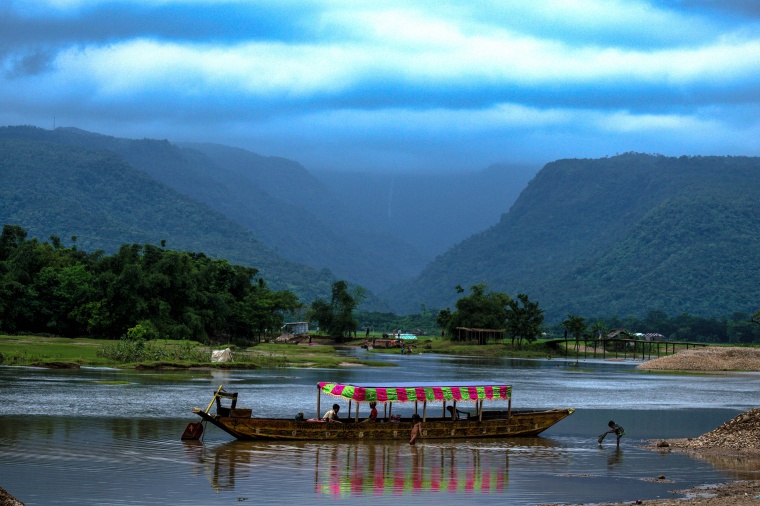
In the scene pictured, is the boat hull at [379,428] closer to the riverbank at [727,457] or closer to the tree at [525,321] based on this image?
the riverbank at [727,457]

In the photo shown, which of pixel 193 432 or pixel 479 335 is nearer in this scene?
pixel 193 432

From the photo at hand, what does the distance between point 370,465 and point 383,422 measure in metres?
6.39

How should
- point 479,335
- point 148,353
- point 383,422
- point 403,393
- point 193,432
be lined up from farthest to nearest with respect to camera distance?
point 479,335, point 148,353, point 403,393, point 383,422, point 193,432

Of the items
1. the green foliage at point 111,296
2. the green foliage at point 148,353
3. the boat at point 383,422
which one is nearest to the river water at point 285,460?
the boat at point 383,422

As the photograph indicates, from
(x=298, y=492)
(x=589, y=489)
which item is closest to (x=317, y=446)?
(x=298, y=492)

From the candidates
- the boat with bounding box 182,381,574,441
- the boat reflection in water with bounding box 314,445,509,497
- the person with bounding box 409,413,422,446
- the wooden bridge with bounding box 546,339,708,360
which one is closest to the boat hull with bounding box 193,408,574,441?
the boat with bounding box 182,381,574,441

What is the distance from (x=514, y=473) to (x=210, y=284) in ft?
350

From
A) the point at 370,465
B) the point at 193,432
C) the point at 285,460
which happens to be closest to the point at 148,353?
the point at 193,432

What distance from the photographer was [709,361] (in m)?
131

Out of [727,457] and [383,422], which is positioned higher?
[383,422]

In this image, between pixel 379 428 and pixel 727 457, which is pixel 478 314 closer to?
pixel 379 428

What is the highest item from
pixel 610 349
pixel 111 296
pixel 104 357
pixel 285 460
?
pixel 111 296

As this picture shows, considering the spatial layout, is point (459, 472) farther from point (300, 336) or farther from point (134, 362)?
point (300, 336)

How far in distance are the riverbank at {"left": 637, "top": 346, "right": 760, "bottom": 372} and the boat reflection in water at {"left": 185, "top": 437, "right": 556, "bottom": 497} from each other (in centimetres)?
8905
